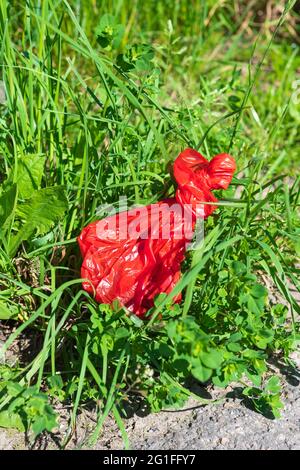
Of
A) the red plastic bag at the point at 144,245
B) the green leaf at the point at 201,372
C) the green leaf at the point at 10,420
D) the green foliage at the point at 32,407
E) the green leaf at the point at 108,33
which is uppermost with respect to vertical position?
the green leaf at the point at 108,33

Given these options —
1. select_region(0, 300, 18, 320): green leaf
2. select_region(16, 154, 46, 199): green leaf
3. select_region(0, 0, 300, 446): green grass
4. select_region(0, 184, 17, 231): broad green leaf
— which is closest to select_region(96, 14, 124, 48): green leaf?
select_region(0, 0, 300, 446): green grass

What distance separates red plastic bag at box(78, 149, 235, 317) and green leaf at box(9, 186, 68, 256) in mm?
104

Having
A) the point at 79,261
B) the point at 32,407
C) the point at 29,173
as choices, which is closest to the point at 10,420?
the point at 32,407

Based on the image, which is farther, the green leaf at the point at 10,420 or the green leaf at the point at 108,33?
the green leaf at the point at 108,33

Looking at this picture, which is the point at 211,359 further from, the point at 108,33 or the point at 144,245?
the point at 108,33

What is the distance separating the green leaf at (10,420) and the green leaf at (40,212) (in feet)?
1.48

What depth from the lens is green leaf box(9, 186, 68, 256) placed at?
1878 millimetres

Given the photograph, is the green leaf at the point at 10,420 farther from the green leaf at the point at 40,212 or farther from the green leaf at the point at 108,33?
the green leaf at the point at 108,33

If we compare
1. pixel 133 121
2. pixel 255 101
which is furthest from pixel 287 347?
pixel 255 101

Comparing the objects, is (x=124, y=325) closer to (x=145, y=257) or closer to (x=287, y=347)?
(x=145, y=257)

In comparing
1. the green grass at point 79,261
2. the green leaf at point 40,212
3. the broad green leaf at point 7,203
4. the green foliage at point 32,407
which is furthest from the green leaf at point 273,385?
the broad green leaf at point 7,203

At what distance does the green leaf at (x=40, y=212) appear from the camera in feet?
6.16

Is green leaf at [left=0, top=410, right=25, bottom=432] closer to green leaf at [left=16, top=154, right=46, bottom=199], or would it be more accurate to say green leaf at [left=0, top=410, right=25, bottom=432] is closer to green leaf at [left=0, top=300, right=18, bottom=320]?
green leaf at [left=0, top=300, right=18, bottom=320]

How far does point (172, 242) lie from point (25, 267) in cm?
47
